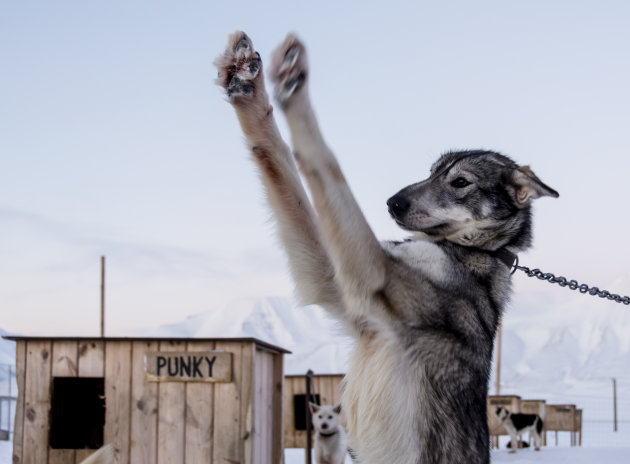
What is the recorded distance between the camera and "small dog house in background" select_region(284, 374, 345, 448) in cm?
1581

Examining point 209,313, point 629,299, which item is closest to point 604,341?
point 209,313

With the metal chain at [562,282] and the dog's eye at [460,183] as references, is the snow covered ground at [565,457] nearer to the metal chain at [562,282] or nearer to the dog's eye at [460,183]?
the metal chain at [562,282]

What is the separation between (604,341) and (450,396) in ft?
558

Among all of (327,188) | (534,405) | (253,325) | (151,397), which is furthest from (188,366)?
(253,325)

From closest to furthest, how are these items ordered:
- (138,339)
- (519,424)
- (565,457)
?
(138,339), (565,457), (519,424)

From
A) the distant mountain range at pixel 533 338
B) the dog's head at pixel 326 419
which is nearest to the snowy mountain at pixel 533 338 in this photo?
the distant mountain range at pixel 533 338

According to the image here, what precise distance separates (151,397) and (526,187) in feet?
23.8

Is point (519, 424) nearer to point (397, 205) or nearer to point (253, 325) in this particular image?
point (397, 205)

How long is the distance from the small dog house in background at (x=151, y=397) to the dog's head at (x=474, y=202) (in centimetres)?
642

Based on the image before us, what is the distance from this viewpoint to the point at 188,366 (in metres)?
8.67

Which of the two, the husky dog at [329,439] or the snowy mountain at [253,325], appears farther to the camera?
the snowy mountain at [253,325]

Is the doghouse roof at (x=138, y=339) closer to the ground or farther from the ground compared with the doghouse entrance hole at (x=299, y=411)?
farther from the ground

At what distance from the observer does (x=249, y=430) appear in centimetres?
854

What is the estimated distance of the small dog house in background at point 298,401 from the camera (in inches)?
623
